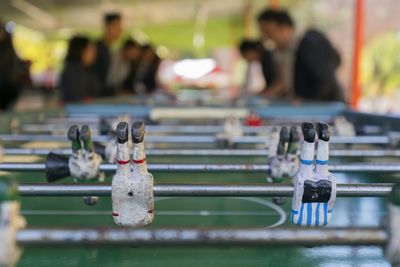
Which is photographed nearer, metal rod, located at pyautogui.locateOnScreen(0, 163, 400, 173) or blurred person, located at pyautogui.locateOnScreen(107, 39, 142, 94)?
metal rod, located at pyautogui.locateOnScreen(0, 163, 400, 173)

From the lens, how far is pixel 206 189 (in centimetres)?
81

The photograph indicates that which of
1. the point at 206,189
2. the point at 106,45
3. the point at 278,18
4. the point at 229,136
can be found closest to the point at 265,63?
the point at 278,18

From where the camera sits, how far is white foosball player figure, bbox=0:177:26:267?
549 millimetres

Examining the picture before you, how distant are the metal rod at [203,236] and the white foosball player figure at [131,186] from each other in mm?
178

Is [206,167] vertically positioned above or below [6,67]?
below

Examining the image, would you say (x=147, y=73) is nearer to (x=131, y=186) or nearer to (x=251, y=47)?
(x=251, y=47)

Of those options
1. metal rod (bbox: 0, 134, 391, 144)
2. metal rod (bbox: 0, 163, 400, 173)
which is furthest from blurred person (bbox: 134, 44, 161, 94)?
metal rod (bbox: 0, 163, 400, 173)

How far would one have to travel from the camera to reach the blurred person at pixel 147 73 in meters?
6.93

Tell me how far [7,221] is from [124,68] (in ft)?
17.5

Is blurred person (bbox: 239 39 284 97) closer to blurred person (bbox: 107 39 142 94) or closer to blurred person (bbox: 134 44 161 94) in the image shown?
blurred person (bbox: 107 39 142 94)

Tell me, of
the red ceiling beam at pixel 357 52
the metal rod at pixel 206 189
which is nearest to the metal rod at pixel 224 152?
the metal rod at pixel 206 189

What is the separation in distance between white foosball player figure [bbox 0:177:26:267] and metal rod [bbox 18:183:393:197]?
236 millimetres

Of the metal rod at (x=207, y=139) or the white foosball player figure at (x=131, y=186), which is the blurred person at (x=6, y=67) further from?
the white foosball player figure at (x=131, y=186)

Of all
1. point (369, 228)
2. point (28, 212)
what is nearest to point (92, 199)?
point (28, 212)
